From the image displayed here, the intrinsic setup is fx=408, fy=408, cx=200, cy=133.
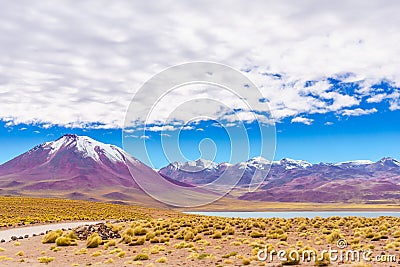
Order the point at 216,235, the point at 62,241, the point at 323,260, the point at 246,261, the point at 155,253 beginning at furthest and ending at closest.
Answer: the point at 216,235
the point at 62,241
the point at 155,253
the point at 246,261
the point at 323,260

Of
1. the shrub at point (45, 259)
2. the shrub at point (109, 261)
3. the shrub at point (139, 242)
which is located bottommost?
the shrub at point (45, 259)

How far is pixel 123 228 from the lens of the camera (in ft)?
122

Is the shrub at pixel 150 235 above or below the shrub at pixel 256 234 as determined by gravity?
below

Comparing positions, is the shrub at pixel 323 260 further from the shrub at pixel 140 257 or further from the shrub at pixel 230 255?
the shrub at pixel 140 257

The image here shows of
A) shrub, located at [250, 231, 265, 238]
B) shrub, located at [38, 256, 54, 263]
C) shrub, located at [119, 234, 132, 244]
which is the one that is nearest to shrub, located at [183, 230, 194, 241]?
shrub, located at [119, 234, 132, 244]

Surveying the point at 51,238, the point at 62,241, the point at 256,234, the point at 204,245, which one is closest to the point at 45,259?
the point at 62,241

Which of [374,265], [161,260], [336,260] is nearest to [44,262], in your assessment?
[161,260]

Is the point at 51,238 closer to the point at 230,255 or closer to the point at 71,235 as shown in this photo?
the point at 71,235

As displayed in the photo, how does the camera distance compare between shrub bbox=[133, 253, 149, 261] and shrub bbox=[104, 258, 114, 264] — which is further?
shrub bbox=[133, 253, 149, 261]

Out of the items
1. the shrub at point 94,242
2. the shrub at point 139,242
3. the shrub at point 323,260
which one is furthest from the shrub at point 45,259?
the shrub at point 323,260

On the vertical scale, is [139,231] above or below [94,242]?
above

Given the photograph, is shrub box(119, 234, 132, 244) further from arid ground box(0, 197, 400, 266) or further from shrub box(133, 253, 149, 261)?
shrub box(133, 253, 149, 261)

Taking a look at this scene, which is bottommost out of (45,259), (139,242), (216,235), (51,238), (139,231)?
(45,259)

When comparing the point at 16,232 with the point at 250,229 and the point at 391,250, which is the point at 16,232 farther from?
the point at 391,250
